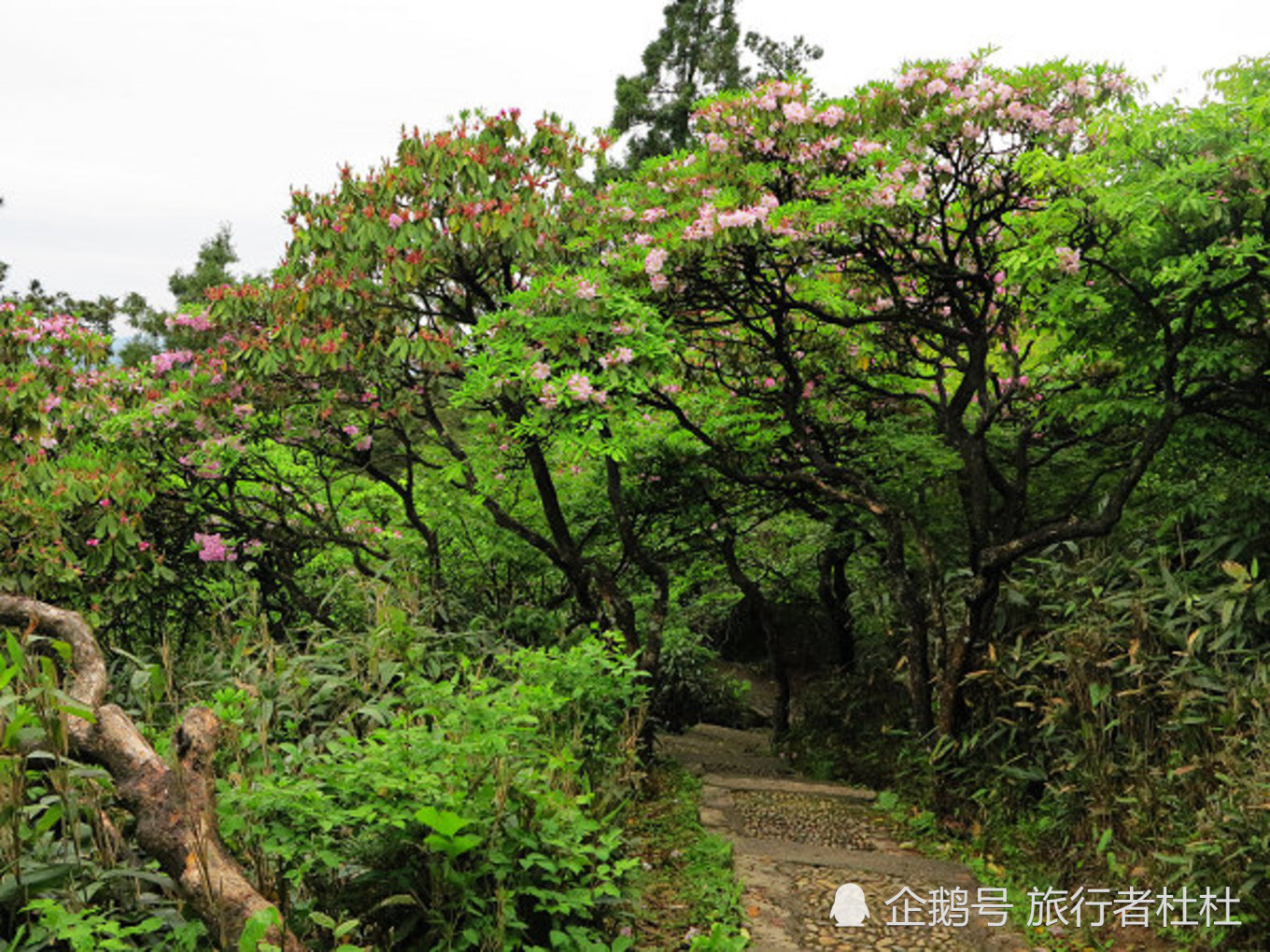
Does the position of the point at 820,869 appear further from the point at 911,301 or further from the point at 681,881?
the point at 911,301

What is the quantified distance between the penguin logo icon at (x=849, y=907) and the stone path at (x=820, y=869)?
1.3 inches

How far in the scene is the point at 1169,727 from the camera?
4.41m

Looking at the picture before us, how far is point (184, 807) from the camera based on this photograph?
2.82m

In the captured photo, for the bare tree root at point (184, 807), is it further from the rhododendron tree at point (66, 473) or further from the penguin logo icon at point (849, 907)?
the rhododendron tree at point (66, 473)

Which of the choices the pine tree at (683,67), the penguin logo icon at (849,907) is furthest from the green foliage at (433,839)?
the pine tree at (683,67)

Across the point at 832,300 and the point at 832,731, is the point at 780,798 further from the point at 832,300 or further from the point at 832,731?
the point at 832,300

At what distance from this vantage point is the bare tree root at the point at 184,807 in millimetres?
2625

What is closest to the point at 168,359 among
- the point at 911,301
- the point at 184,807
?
the point at 184,807

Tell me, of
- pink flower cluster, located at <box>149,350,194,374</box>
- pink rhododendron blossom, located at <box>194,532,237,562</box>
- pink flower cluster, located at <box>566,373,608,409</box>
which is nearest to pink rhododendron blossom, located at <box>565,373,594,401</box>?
pink flower cluster, located at <box>566,373,608,409</box>

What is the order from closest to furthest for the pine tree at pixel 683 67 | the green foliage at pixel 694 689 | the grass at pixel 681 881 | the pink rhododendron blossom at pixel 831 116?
1. the grass at pixel 681 881
2. the pink rhododendron blossom at pixel 831 116
3. the green foliage at pixel 694 689
4. the pine tree at pixel 683 67

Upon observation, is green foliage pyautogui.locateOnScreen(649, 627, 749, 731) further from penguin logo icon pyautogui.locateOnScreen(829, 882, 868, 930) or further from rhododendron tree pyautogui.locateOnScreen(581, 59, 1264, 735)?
penguin logo icon pyautogui.locateOnScreen(829, 882, 868, 930)

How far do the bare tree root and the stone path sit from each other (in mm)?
2149

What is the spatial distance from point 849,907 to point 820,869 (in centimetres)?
54

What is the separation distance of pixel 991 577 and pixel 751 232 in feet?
8.50
